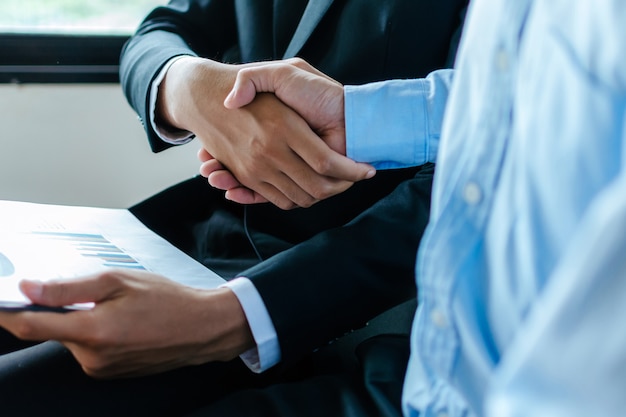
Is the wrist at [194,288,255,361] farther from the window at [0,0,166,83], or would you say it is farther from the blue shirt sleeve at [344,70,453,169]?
the window at [0,0,166,83]

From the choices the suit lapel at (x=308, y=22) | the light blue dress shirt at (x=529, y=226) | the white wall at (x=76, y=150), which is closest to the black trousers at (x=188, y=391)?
the light blue dress shirt at (x=529, y=226)

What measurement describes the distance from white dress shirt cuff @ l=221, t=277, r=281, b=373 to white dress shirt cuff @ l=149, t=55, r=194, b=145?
30 centimetres

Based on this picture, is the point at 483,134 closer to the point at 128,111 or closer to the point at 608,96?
the point at 608,96

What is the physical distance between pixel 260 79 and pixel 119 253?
0.23 meters

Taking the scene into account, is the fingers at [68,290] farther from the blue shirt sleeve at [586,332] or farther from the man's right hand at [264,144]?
the blue shirt sleeve at [586,332]

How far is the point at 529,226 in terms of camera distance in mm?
428

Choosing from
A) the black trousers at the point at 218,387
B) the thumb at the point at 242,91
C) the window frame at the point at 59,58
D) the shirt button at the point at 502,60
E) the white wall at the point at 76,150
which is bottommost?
the white wall at the point at 76,150

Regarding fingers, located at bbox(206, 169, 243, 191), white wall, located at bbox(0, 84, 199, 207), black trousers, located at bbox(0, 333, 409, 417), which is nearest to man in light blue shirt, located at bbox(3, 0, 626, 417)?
black trousers, located at bbox(0, 333, 409, 417)

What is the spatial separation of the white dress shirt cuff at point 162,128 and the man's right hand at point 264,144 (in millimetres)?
76

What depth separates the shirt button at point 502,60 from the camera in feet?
1.55

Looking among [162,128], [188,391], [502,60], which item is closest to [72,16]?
[162,128]

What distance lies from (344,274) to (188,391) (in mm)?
197

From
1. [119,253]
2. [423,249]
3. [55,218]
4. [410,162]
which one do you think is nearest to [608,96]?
[423,249]

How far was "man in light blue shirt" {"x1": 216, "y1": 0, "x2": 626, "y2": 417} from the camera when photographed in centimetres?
35
